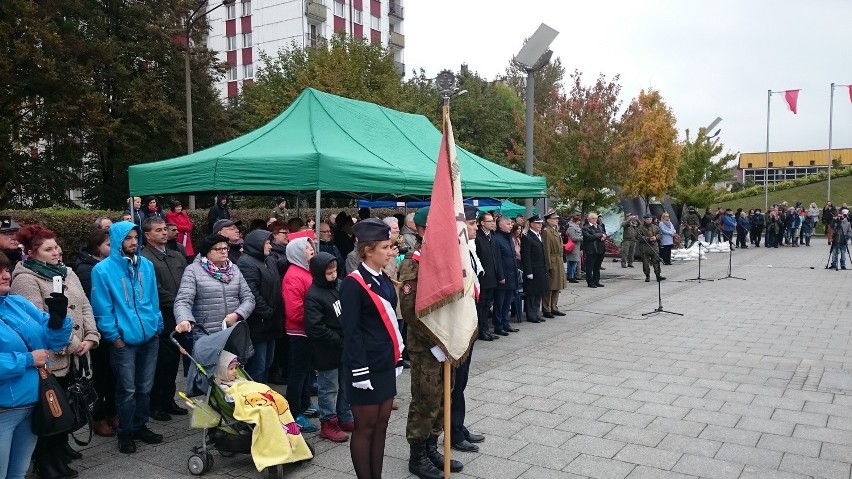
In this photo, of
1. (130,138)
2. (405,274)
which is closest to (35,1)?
(130,138)

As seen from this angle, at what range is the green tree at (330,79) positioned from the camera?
2567 centimetres

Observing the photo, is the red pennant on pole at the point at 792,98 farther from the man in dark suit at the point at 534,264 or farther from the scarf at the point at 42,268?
the scarf at the point at 42,268

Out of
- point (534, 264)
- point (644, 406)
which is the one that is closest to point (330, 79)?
point (534, 264)

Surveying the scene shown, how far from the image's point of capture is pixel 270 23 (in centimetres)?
4547

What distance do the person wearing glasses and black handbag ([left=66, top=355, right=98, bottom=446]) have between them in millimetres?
917

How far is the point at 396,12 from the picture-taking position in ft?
175

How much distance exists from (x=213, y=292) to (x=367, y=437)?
2.25 metres

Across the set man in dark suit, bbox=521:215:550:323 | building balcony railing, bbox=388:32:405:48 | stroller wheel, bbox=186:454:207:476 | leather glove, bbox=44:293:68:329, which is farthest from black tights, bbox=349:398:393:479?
building balcony railing, bbox=388:32:405:48

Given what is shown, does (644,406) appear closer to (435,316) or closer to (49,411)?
(435,316)

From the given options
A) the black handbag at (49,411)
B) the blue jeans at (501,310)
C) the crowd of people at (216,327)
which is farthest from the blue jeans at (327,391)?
the blue jeans at (501,310)

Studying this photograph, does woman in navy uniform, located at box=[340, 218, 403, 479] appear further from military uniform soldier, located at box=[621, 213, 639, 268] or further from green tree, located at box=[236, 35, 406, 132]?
green tree, located at box=[236, 35, 406, 132]

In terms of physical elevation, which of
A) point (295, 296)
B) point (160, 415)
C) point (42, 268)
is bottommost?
point (160, 415)

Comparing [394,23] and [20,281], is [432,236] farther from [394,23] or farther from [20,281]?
[394,23]

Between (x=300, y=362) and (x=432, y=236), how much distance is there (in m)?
2.05
